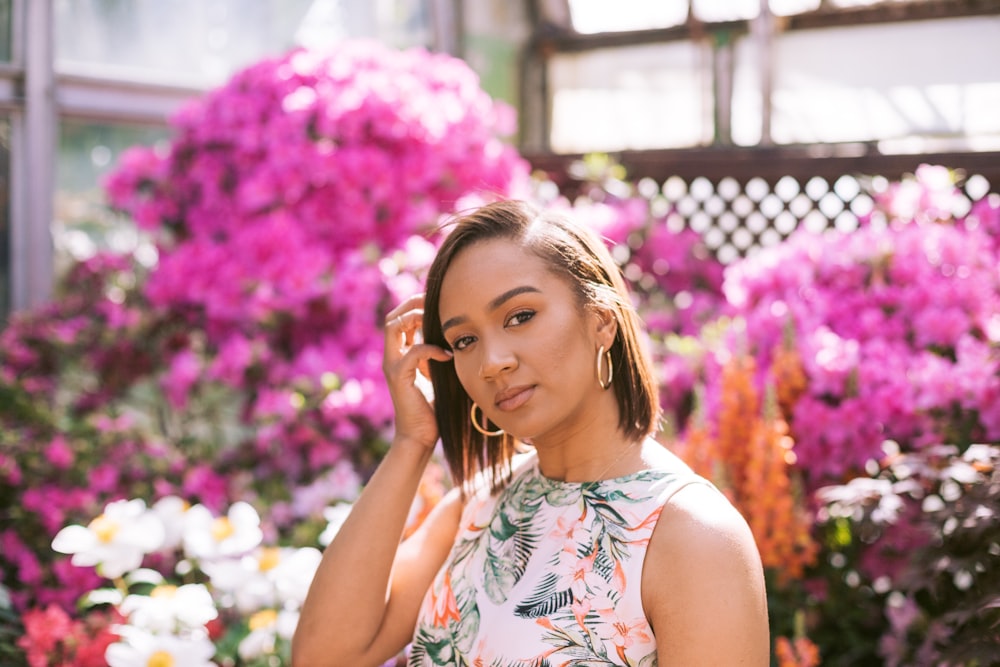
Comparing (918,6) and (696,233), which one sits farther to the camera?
(918,6)

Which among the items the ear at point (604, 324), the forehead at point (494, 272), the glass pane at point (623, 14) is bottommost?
the ear at point (604, 324)

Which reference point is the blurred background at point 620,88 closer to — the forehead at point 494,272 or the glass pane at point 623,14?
the glass pane at point 623,14

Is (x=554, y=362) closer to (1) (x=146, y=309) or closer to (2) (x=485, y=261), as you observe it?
(2) (x=485, y=261)

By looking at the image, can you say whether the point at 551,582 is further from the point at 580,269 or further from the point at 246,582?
the point at 246,582

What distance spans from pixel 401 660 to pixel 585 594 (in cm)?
74

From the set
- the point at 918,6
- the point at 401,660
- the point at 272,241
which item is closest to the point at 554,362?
the point at 401,660

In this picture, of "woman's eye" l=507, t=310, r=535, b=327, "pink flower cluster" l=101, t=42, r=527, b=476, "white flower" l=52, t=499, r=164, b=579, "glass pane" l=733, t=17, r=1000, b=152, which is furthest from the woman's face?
"glass pane" l=733, t=17, r=1000, b=152

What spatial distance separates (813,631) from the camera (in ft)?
8.87

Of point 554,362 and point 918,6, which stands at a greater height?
point 918,6

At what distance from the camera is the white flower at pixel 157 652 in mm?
1763

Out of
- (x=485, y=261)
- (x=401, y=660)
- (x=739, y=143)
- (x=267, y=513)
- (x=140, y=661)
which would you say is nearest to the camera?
(x=485, y=261)

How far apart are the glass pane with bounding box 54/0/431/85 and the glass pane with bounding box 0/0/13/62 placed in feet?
0.65

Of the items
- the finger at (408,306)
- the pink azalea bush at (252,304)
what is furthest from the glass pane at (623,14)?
the finger at (408,306)

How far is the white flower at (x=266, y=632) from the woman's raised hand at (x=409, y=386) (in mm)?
484
